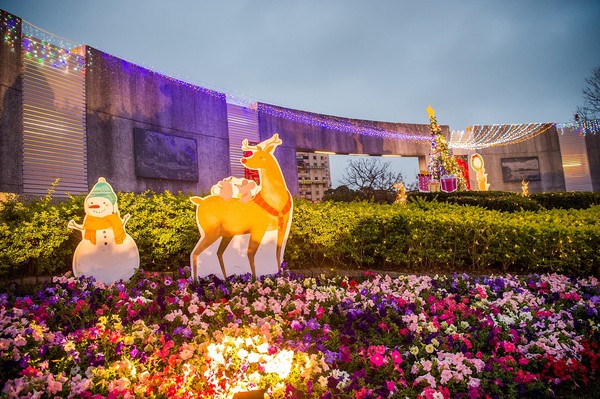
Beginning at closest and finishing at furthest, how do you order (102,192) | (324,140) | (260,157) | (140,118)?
(102,192) < (260,157) < (140,118) < (324,140)

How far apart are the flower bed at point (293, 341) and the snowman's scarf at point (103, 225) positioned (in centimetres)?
53

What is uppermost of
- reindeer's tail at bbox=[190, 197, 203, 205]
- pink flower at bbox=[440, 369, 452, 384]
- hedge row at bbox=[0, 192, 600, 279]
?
reindeer's tail at bbox=[190, 197, 203, 205]

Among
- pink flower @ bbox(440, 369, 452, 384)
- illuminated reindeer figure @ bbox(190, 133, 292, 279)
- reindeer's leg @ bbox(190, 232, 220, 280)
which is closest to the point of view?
pink flower @ bbox(440, 369, 452, 384)

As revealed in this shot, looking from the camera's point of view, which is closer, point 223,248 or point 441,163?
point 223,248

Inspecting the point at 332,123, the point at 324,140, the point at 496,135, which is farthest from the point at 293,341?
the point at 496,135

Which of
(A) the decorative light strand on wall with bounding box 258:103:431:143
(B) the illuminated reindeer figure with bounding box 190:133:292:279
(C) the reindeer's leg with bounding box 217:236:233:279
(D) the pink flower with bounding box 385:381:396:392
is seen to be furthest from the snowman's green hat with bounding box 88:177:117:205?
(A) the decorative light strand on wall with bounding box 258:103:431:143

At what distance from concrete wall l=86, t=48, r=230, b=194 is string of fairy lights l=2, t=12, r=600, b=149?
328 millimetres

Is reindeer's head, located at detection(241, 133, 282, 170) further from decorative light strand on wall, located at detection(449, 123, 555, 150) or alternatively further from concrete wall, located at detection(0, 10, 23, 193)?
decorative light strand on wall, located at detection(449, 123, 555, 150)

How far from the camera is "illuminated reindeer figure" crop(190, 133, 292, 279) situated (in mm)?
5113

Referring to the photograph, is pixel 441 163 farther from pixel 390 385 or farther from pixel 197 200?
pixel 390 385

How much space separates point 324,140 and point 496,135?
14.0 meters

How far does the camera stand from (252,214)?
529 cm

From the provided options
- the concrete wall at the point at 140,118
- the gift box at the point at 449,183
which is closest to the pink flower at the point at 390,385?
the concrete wall at the point at 140,118

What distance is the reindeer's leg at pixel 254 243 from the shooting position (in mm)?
5215
